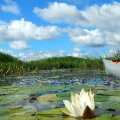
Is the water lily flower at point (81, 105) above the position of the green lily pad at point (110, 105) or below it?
above

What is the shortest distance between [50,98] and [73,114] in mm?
1215

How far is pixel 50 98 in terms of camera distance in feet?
12.6

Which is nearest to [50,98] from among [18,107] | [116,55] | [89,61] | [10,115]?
[18,107]

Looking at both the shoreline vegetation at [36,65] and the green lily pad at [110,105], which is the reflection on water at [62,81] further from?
the shoreline vegetation at [36,65]

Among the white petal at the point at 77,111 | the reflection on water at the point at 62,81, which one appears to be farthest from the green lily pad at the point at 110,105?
the reflection on water at the point at 62,81

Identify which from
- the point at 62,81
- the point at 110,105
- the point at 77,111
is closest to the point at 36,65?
the point at 62,81

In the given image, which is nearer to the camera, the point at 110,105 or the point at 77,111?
the point at 77,111

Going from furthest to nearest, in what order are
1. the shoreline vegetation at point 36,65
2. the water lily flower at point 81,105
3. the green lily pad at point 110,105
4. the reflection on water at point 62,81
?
the shoreline vegetation at point 36,65 < the reflection on water at point 62,81 < the green lily pad at point 110,105 < the water lily flower at point 81,105

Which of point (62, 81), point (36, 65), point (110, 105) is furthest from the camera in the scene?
point (36, 65)

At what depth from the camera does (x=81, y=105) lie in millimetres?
2543

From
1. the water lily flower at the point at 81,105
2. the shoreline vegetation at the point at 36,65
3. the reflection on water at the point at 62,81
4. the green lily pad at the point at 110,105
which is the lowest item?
the green lily pad at the point at 110,105

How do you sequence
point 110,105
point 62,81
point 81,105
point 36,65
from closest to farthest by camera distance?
point 81,105, point 110,105, point 62,81, point 36,65

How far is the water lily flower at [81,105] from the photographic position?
2.54 meters

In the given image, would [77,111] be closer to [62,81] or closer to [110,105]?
[110,105]
